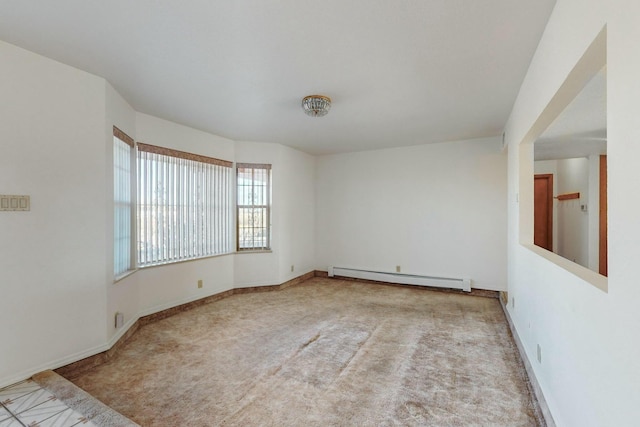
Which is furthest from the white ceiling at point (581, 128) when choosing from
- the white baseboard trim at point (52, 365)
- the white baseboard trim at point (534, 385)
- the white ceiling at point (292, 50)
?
the white baseboard trim at point (52, 365)

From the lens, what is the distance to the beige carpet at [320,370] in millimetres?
2018

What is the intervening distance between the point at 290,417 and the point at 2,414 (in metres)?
1.78

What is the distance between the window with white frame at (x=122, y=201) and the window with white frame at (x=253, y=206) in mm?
1757

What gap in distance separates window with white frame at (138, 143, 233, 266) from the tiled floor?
5.45ft

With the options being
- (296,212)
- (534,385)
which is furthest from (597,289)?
(296,212)

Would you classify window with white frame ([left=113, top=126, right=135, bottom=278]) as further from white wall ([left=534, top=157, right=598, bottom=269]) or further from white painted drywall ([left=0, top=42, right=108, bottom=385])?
white wall ([left=534, top=157, right=598, bottom=269])

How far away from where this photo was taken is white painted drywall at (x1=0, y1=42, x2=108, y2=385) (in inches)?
88.0

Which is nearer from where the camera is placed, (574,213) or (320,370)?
(320,370)

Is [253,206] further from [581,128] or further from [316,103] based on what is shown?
[581,128]

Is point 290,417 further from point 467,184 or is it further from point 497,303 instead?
point 467,184

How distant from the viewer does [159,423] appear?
6.36 ft

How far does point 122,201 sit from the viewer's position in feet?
10.7

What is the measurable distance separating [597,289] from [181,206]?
423 centimetres

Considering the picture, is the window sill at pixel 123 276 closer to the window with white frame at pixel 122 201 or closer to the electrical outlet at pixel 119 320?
the window with white frame at pixel 122 201
